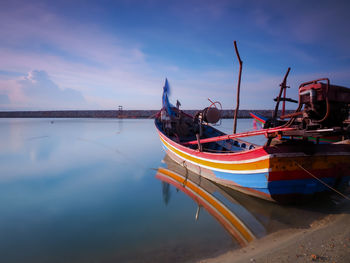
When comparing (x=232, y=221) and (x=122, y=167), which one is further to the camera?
(x=122, y=167)

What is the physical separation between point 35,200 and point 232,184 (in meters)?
7.15

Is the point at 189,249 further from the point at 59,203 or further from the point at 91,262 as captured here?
the point at 59,203

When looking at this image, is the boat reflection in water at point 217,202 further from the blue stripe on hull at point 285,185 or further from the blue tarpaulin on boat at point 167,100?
the blue tarpaulin on boat at point 167,100

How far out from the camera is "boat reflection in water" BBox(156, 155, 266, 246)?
5.11 m

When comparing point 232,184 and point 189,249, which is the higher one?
point 232,184

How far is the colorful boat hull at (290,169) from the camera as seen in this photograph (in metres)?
5.34

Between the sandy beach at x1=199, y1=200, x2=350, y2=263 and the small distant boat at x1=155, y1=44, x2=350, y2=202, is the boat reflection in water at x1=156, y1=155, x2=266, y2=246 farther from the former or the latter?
the small distant boat at x1=155, y1=44, x2=350, y2=202

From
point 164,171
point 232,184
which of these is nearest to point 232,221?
point 232,184

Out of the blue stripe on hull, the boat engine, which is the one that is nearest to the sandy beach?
the blue stripe on hull

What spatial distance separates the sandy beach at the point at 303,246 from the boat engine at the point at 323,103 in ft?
7.62

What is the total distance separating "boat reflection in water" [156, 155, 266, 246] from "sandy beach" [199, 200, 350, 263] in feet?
1.53

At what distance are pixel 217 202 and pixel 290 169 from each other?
2.64 meters

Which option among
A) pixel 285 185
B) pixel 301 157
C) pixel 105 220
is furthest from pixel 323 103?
pixel 105 220

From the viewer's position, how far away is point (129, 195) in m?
7.88
